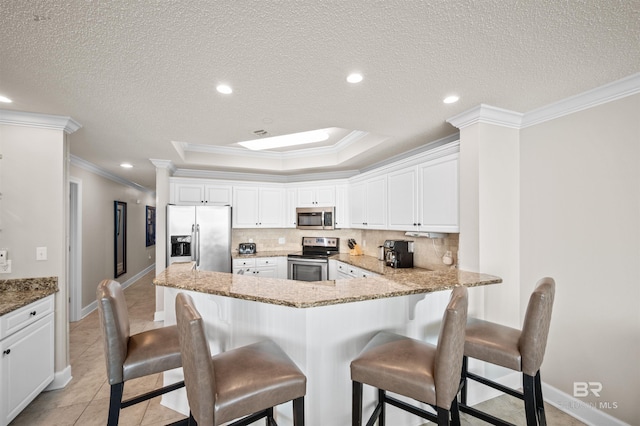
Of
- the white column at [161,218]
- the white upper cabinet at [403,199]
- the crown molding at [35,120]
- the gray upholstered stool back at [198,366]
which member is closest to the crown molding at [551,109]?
the white upper cabinet at [403,199]

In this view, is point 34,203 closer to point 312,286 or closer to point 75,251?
point 75,251

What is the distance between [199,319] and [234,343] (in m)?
0.92

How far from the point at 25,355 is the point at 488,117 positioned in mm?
4175

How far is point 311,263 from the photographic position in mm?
4727

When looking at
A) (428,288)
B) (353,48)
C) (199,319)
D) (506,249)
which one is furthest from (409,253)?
(199,319)

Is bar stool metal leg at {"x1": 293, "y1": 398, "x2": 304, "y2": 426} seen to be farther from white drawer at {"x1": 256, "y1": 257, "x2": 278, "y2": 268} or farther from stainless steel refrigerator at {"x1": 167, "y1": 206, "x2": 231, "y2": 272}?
white drawer at {"x1": 256, "y1": 257, "x2": 278, "y2": 268}

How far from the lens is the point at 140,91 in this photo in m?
2.09

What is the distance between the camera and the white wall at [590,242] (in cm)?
197

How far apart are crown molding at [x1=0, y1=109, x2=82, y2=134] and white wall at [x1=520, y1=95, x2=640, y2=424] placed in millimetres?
4174

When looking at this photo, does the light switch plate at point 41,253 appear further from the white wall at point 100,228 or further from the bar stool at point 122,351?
the white wall at point 100,228

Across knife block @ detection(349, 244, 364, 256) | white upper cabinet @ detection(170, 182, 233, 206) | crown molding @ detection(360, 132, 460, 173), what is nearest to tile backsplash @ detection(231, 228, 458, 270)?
knife block @ detection(349, 244, 364, 256)

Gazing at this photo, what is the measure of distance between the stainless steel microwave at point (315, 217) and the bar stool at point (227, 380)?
358 centimetres

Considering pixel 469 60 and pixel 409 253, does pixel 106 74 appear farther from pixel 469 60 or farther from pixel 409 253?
pixel 409 253

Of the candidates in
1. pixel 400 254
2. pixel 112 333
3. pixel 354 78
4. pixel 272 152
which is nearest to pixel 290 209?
pixel 272 152
